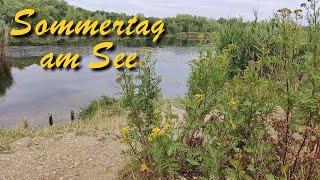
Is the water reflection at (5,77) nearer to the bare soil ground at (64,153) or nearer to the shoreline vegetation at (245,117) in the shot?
the bare soil ground at (64,153)

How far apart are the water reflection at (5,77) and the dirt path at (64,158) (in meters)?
13.6

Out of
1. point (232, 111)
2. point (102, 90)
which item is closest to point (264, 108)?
point (232, 111)

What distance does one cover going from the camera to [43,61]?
110ft

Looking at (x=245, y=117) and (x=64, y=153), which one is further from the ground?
(x=245, y=117)

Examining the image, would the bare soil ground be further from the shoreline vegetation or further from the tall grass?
the tall grass

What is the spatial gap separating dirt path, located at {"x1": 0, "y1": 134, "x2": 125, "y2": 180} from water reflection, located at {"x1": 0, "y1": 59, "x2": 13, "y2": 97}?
13556 mm

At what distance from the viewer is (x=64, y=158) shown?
809cm

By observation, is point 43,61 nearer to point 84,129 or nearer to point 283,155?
point 84,129

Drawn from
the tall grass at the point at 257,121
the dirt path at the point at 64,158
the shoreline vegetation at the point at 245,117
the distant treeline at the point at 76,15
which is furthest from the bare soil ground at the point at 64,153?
the distant treeline at the point at 76,15

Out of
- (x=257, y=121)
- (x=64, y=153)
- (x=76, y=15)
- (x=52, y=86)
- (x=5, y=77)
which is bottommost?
(x=52, y=86)

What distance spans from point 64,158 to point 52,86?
16.7 metres

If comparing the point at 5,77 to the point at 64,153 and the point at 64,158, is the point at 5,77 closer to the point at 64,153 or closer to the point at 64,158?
the point at 64,153

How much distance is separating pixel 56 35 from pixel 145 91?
49853 mm

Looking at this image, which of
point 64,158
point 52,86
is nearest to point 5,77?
point 52,86
